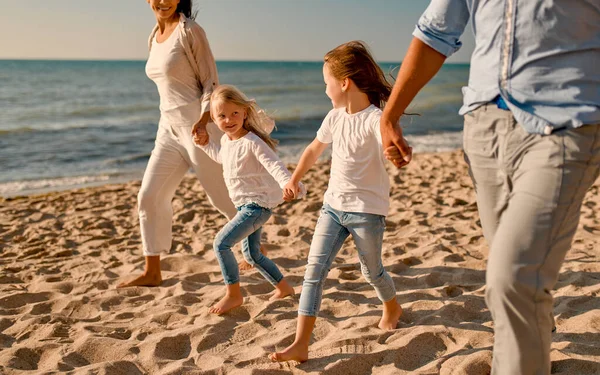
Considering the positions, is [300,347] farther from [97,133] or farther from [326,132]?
[97,133]

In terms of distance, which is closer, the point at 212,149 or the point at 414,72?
the point at 414,72

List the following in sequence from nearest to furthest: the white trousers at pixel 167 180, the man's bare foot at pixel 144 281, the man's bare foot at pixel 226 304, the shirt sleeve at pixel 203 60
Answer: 1. the man's bare foot at pixel 226 304
2. the shirt sleeve at pixel 203 60
3. the white trousers at pixel 167 180
4. the man's bare foot at pixel 144 281

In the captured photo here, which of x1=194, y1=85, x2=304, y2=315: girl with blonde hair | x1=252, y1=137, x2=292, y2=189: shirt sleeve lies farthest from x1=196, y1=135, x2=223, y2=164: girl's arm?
x1=252, y1=137, x2=292, y2=189: shirt sleeve

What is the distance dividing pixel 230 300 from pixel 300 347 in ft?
3.27

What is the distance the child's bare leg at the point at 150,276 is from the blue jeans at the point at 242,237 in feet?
3.01

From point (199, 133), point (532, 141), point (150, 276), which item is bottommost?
point (150, 276)

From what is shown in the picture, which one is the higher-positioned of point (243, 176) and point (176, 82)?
point (176, 82)

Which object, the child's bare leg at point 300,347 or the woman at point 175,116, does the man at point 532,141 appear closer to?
the child's bare leg at point 300,347

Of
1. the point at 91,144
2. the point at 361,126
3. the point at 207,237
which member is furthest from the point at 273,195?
the point at 91,144

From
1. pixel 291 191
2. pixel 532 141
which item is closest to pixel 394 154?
pixel 532 141

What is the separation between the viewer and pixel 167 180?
181 inches

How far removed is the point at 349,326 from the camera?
367cm

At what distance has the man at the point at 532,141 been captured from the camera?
198cm

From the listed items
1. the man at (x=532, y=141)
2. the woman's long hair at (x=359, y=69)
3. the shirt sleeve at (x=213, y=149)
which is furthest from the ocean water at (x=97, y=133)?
the man at (x=532, y=141)
